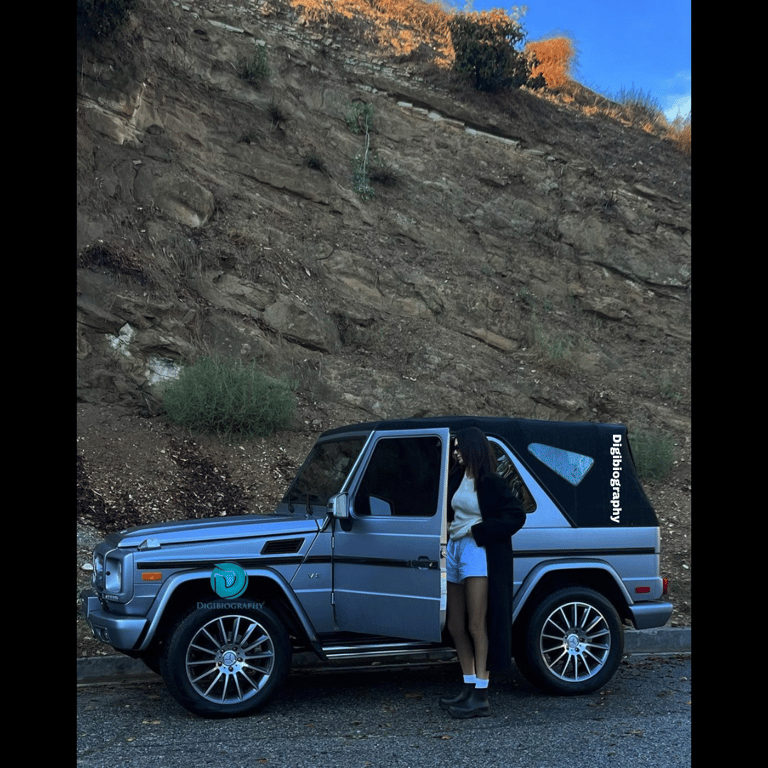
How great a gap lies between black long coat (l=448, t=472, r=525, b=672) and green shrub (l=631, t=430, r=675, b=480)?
8.48 m

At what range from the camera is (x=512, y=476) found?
6.58 metres

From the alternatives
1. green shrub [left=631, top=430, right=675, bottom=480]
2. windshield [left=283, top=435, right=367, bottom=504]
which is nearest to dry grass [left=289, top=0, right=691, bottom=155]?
green shrub [left=631, top=430, right=675, bottom=480]

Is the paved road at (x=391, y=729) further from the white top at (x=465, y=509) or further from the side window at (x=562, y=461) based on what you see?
the side window at (x=562, y=461)

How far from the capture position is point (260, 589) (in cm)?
604

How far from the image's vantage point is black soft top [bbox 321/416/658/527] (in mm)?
6594

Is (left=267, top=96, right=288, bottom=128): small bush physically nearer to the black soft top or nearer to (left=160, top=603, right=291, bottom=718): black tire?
the black soft top

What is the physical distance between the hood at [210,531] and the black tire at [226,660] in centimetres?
50

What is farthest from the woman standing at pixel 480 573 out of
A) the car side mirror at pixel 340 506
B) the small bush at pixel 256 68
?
the small bush at pixel 256 68

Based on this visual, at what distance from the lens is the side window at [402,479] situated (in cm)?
629

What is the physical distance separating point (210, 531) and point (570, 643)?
2820 mm

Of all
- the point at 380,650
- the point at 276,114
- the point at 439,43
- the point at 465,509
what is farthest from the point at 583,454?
the point at 439,43
